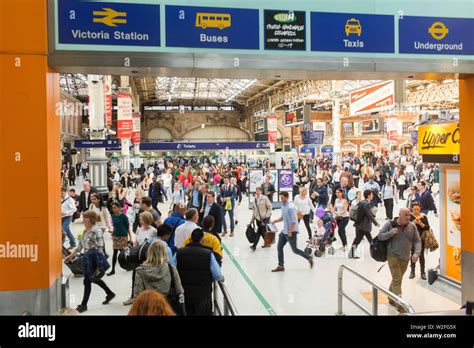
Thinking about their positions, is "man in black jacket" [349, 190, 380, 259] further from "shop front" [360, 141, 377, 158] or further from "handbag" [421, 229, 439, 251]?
"shop front" [360, 141, 377, 158]

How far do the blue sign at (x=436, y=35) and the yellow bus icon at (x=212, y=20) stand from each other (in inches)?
80.7

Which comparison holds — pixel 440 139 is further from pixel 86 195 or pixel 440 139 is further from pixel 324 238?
pixel 86 195

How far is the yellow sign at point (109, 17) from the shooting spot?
4461 millimetres

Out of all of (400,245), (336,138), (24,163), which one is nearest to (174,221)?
(24,163)

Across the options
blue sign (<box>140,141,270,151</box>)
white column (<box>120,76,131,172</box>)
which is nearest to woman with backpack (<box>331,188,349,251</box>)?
white column (<box>120,76,131,172</box>)

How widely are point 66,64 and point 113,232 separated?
3567 millimetres

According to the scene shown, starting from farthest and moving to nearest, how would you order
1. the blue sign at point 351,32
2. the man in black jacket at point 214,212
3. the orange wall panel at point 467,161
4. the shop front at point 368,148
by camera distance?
the shop front at point 368,148
the man in black jacket at point 214,212
the orange wall panel at point 467,161
the blue sign at point 351,32

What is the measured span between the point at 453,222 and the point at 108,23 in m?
6.22

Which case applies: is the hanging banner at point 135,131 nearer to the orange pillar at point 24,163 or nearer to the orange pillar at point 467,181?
the orange pillar at point 24,163

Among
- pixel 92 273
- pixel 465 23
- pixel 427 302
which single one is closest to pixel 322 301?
pixel 427 302

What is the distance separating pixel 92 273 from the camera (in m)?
5.93

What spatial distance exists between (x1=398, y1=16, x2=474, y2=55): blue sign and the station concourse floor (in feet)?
11.3

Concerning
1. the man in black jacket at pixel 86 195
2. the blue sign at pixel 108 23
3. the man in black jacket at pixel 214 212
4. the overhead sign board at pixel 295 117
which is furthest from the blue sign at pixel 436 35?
the overhead sign board at pixel 295 117

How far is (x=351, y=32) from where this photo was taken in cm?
500
